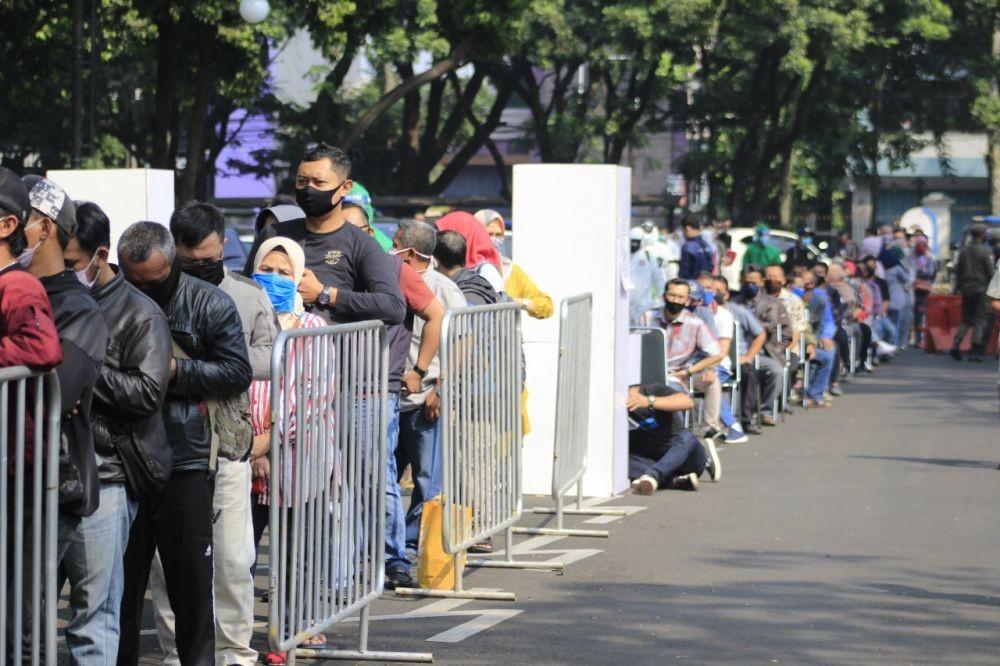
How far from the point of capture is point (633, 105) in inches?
1570

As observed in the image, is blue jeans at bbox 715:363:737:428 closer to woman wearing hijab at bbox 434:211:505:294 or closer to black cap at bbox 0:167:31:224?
woman wearing hijab at bbox 434:211:505:294

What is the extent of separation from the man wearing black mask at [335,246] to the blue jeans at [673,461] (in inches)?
192

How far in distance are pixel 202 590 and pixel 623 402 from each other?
6.43 metres

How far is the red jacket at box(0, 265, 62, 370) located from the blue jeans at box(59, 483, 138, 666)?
29.5 inches

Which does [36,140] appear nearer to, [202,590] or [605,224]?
[605,224]

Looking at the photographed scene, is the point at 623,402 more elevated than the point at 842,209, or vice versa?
the point at 842,209

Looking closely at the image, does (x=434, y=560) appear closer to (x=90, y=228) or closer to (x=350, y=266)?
(x=350, y=266)

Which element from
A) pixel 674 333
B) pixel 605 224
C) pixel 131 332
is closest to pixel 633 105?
pixel 674 333

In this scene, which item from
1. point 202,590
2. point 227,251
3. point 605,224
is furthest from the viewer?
point 227,251

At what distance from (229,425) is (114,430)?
62 centimetres

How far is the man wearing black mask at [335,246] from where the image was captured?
24.3 ft

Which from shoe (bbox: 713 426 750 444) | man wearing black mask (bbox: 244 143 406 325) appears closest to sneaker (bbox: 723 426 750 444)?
shoe (bbox: 713 426 750 444)

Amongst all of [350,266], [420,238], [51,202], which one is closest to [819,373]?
[420,238]

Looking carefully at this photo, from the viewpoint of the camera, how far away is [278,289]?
270 inches
